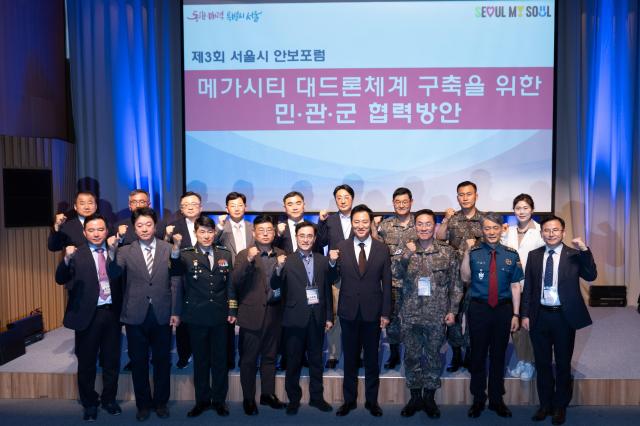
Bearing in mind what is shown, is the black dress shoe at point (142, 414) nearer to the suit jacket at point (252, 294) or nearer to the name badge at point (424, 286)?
the suit jacket at point (252, 294)

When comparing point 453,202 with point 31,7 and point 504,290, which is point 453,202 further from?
point 31,7

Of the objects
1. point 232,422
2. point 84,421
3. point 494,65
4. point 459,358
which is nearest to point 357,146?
point 494,65

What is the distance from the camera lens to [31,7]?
5.45 meters

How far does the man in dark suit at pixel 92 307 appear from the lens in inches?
129

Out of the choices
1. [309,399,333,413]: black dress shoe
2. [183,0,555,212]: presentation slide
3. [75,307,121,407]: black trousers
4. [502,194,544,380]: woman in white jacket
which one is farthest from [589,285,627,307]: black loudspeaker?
[75,307,121,407]: black trousers

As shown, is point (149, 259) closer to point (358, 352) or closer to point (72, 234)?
point (72, 234)

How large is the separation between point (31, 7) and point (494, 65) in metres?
4.73

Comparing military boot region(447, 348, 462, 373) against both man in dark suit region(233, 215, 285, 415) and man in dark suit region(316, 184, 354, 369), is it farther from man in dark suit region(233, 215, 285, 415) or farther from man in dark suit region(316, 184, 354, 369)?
man in dark suit region(233, 215, 285, 415)

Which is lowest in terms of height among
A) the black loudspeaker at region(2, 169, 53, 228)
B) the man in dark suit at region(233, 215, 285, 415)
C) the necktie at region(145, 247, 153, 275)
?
the man in dark suit at region(233, 215, 285, 415)

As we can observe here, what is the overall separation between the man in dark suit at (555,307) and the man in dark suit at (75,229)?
3.12 meters

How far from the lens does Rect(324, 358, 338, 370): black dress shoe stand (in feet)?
12.8

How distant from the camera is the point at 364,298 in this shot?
331cm

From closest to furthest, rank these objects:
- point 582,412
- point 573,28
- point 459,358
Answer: point 582,412, point 459,358, point 573,28

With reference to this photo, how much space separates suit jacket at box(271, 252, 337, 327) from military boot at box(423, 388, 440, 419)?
808mm
